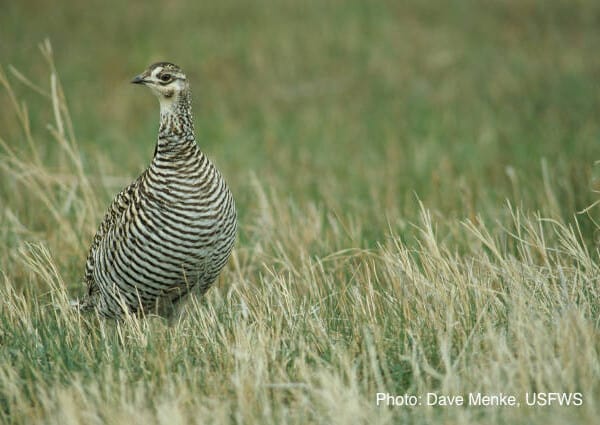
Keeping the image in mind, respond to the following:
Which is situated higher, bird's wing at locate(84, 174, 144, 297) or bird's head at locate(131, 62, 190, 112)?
bird's head at locate(131, 62, 190, 112)

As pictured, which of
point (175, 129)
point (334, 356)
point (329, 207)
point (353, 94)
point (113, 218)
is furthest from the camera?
point (353, 94)

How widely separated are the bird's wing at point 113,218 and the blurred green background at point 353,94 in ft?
6.18

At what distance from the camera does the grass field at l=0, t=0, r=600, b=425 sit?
3.53m

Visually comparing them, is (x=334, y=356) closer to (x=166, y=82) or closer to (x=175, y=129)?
(x=175, y=129)

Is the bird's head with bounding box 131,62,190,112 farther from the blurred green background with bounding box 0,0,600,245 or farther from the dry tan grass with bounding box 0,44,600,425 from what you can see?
the blurred green background with bounding box 0,0,600,245

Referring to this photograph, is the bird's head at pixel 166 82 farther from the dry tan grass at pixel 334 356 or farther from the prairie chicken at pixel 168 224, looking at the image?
the dry tan grass at pixel 334 356

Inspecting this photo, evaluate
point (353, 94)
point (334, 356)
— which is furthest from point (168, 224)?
point (353, 94)

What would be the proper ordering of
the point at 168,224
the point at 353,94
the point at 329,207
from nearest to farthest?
the point at 168,224
the point at 329,207
the point at 353,94

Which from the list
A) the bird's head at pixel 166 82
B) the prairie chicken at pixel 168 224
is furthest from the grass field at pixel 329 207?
the bird's head at pixel 166 82

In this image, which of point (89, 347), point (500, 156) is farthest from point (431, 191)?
point (89, 347)

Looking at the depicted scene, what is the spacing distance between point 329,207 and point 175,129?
2247 mm

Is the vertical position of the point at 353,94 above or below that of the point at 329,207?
above

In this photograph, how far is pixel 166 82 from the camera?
16.1 ft

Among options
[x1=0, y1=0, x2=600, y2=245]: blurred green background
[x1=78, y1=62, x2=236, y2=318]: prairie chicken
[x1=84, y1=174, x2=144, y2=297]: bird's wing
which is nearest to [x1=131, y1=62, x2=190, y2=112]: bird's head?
[x1=78, y1=62, x2=236, y2=318]: prairie chicken
